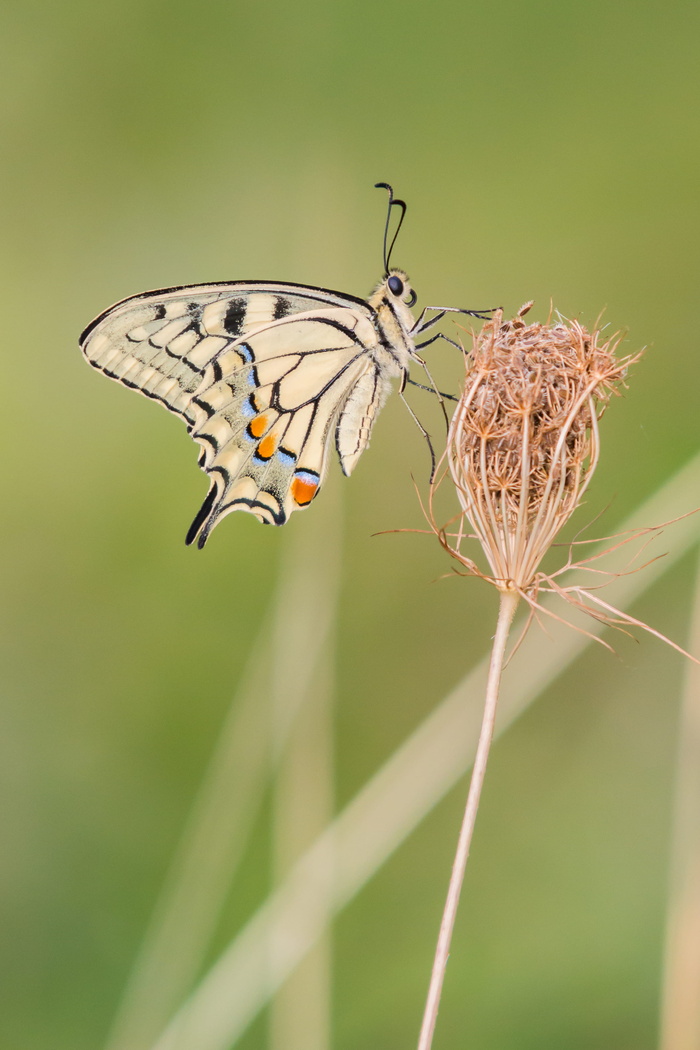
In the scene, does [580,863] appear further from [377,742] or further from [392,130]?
[392,130]

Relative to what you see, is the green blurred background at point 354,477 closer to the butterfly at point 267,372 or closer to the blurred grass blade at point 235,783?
the blurred grass blade at point 235,783

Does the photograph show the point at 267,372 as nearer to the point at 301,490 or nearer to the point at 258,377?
the point at 258,377

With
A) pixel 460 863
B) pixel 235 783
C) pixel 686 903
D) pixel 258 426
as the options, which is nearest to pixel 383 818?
pixel 235 783

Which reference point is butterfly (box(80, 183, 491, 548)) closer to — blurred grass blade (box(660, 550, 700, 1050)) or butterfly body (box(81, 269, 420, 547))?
butterfly body (box(81, 269, 420, 547))

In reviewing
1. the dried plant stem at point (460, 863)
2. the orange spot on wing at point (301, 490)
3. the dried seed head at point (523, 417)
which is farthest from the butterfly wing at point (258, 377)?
the dried plant stem at point (460, 863)

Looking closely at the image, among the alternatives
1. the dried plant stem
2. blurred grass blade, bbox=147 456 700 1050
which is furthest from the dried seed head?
blurred grass blade, bbox=147 456 700 1050
